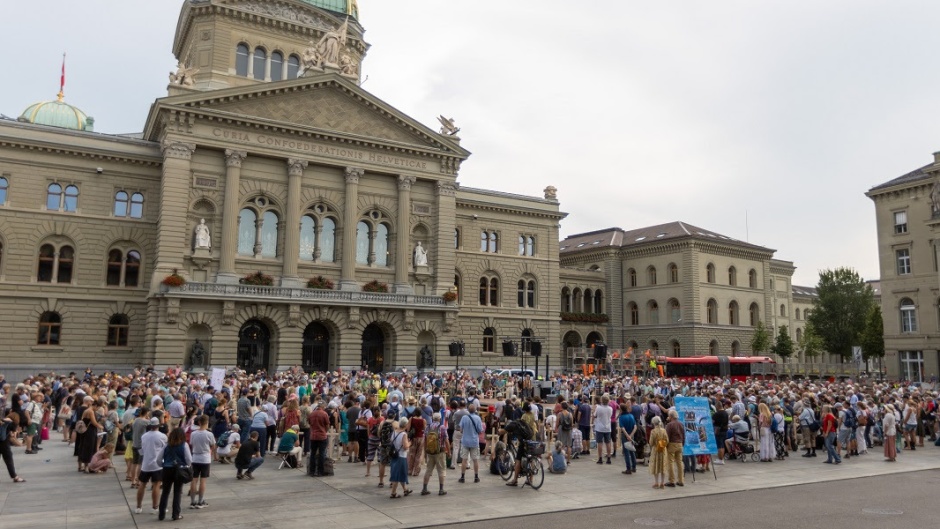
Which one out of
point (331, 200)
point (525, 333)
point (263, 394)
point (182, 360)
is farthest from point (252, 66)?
point (263, 394)

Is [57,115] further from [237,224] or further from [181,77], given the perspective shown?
[237,224]

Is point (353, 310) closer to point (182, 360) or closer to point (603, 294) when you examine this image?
point (182, 360)

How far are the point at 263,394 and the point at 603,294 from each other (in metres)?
51.2

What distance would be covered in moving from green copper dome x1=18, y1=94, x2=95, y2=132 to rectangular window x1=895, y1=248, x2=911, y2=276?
70891 mm

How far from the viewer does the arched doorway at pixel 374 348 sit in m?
46.3

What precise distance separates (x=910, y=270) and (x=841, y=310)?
18.8m

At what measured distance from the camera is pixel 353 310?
43594 mm

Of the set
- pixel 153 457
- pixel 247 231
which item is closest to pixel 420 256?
pixel 247 231

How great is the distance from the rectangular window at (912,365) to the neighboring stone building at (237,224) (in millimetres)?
34059

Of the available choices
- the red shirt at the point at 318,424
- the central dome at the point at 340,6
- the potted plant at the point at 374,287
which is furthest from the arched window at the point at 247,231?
the red shirt at the point at 318,424

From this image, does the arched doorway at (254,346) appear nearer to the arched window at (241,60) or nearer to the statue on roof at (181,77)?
the statue on roof at (181,77)

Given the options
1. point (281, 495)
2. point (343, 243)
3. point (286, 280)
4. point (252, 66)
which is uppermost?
point (252, 66)

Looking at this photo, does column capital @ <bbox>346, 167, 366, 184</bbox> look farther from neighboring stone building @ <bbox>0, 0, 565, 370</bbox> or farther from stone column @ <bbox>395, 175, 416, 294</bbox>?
stone column @ <bbox>395, 175, 416, 294</bbox>

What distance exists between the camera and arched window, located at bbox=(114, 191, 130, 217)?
42.5 metres
